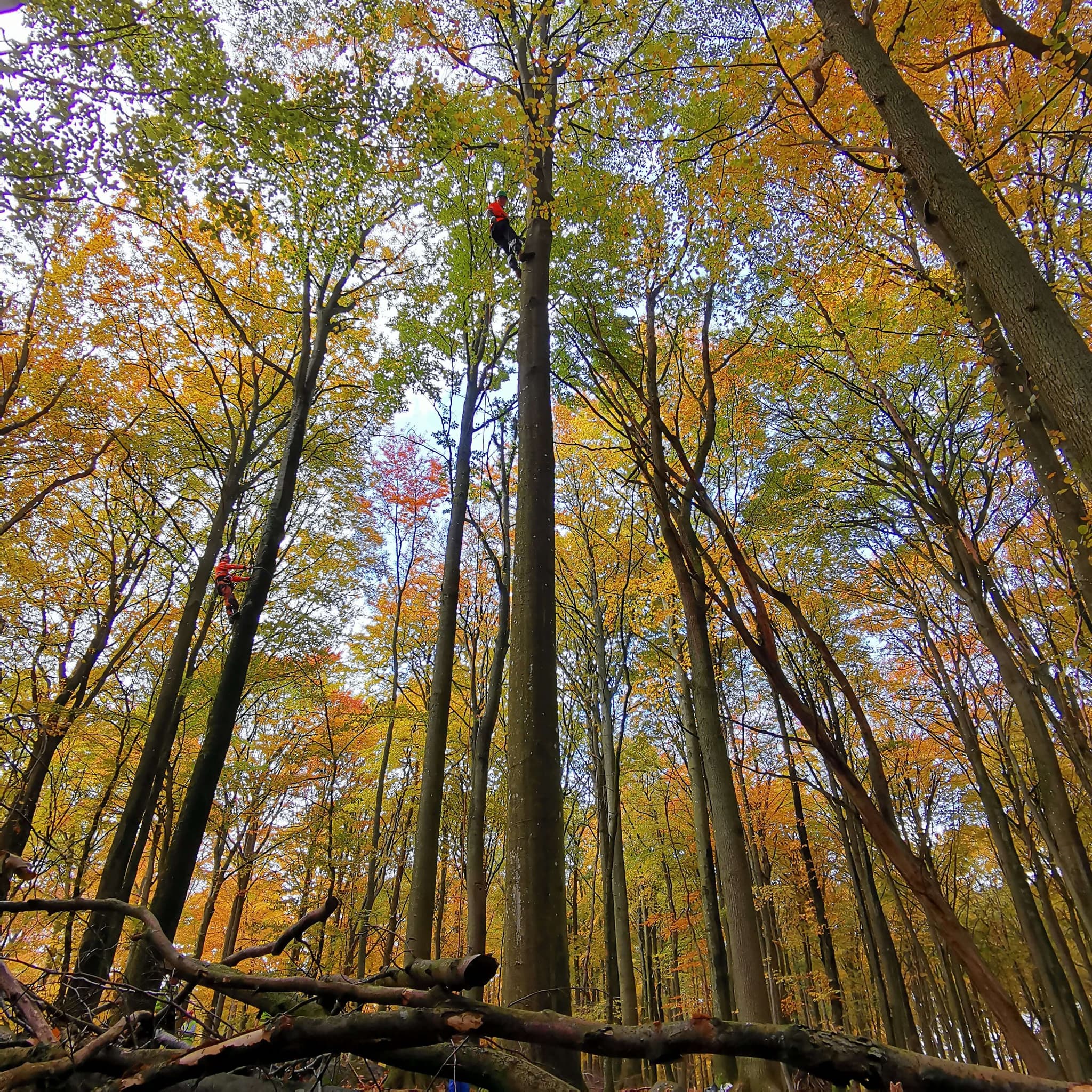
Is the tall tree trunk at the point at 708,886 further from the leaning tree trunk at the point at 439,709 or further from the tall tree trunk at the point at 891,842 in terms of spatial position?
the tall tree trunk at the point at 891,842

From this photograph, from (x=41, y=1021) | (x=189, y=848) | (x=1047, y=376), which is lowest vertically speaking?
(x=41, y=1021)

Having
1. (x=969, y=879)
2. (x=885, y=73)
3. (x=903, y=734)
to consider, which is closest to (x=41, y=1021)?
(x=885, y=73)

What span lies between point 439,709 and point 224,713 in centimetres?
248

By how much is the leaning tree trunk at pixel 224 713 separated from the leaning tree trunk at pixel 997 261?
21.0ft

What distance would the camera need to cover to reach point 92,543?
1099cm

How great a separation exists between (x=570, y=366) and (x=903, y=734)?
43.9 ft

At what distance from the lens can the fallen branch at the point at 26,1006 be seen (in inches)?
58.4

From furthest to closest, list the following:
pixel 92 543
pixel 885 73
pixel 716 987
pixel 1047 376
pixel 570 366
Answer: pixel 92 543 → pixel 570 366 → pixel 716 987 → pixel 885 73 → pixel 1047 376

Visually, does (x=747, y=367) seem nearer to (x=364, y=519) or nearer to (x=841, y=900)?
(x=364, y=519)

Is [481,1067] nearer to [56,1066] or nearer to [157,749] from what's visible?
[56,1066]

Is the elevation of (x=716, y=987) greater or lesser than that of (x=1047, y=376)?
lesser

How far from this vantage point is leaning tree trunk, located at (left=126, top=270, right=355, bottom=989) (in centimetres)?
495

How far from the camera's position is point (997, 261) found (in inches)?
127

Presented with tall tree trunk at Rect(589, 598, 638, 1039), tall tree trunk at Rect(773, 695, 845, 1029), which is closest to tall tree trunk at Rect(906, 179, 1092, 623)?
tall tree trunk at Rect(773, 695, 845, 1029)
